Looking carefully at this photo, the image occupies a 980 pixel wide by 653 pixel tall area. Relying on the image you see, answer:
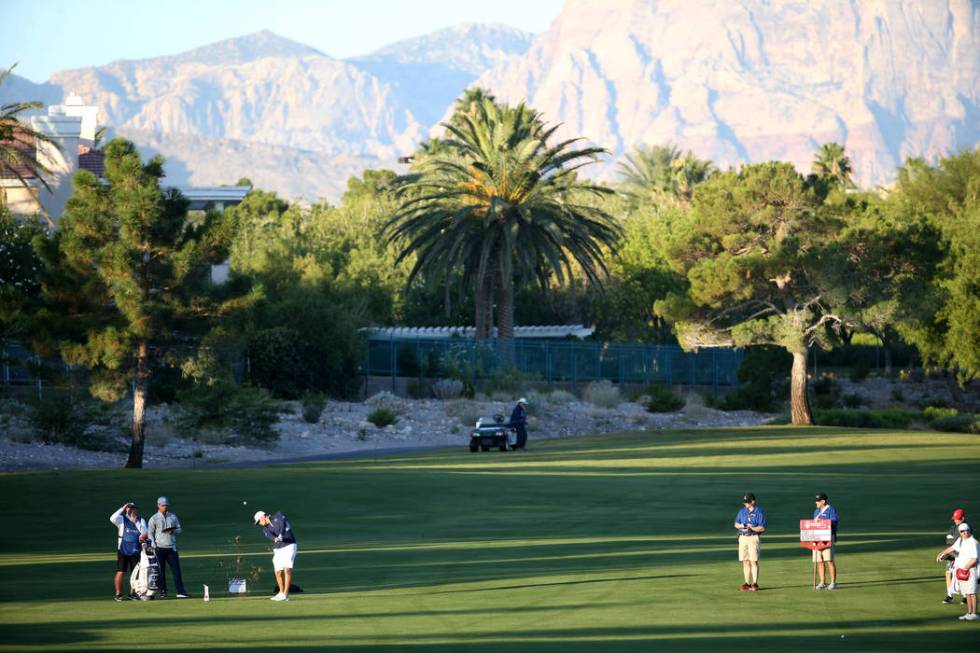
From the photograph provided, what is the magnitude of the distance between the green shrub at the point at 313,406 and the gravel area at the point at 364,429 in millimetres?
326

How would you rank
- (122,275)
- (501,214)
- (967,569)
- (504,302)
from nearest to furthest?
(967,569)
(122,275)
(501,214)
(504,302)

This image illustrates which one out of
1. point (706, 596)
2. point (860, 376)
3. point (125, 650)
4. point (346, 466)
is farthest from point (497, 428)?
point (860, 376)

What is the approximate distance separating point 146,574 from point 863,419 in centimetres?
4851

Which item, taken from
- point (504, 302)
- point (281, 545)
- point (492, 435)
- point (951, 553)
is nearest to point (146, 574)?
point (281, 545)

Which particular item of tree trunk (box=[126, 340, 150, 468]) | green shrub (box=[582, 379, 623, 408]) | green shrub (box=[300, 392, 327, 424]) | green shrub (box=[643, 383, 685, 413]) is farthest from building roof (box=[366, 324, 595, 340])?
tree trunk (box=[126, 340, 150, 468])

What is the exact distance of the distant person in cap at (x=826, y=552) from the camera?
72.0ft

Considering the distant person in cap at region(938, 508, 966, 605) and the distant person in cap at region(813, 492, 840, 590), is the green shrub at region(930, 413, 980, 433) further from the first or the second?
the distant person in cap at region(938, 508, 966, 605)

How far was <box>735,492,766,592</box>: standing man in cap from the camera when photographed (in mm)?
21953

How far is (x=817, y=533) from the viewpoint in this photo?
2192 centimetres

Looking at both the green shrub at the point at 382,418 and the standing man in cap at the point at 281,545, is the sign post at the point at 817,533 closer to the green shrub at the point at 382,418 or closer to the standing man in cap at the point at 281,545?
the standing man in cap at the point at 281,545

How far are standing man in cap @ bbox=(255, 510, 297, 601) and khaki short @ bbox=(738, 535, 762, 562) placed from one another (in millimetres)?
7006

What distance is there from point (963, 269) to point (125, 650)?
55748mm

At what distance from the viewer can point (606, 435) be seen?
59.0m

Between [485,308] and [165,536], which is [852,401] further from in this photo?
[165,536]
